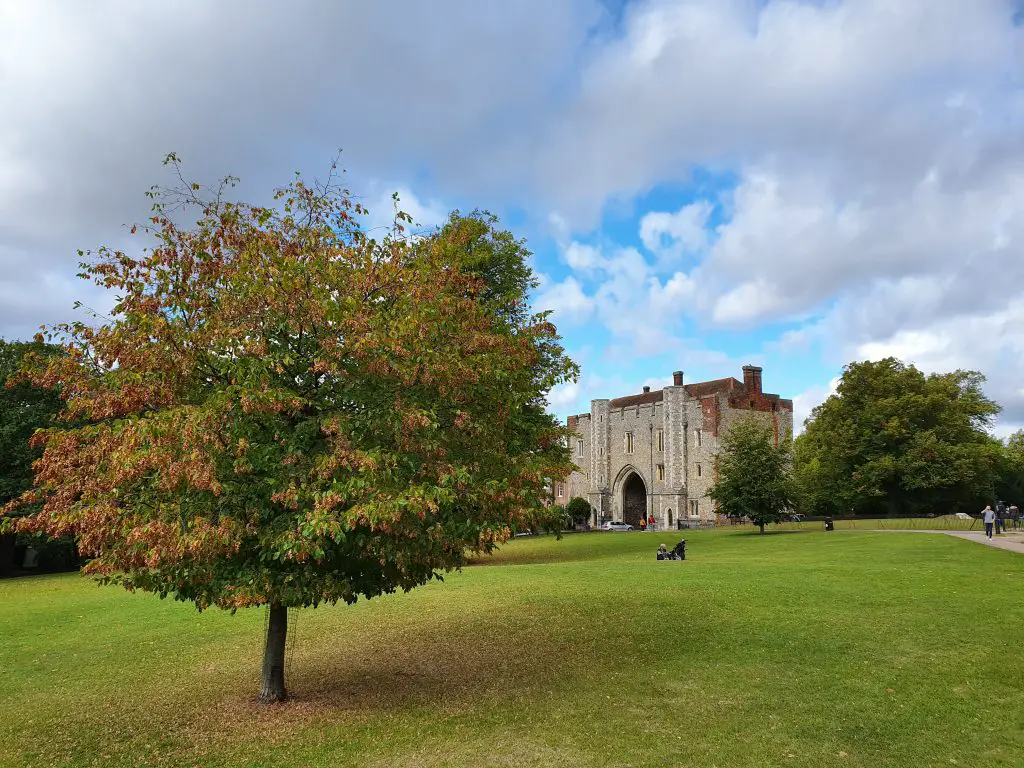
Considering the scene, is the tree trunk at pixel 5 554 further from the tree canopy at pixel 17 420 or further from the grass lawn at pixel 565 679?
the grass lawn at pixel 565 679

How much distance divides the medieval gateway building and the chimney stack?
9 cm

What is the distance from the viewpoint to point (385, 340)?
8.12 metres

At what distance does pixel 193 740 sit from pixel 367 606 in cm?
1015

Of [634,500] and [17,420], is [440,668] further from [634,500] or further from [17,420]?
[634,500]

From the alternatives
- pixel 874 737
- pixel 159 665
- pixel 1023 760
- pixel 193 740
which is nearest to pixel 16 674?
pixel 159 665

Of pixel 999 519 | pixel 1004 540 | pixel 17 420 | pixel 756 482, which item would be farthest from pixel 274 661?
pixel 756 482

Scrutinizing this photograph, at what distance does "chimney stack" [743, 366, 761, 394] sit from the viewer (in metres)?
66.9

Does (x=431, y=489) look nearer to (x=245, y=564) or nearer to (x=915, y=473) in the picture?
(x=245, y=564)

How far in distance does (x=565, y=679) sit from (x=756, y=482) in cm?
3300

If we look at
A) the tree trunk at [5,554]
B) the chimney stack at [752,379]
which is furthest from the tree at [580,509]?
the tree trunk at [5,554]

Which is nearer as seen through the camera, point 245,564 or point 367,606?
point 245,564

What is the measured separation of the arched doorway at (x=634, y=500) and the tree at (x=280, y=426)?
215 ft

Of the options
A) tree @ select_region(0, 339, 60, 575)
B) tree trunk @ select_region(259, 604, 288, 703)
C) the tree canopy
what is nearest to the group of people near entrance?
tree trunk @ select_region(259, 604, 288, 703)

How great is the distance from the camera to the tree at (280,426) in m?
7.60
